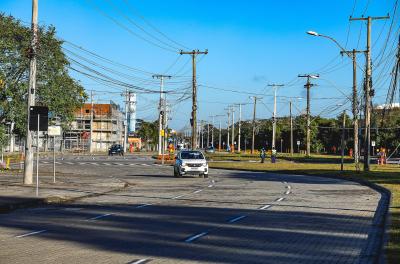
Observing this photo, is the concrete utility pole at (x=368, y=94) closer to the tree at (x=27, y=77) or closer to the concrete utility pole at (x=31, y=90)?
the tree at (x=27, y=77)

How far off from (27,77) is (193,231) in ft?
87.5

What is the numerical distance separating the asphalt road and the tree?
15381 millimetres

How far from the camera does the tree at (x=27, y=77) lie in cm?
3681

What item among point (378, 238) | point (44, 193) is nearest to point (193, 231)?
point (378, 238)

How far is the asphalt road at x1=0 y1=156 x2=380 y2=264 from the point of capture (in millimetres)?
10906

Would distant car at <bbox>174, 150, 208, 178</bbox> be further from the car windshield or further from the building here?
the building

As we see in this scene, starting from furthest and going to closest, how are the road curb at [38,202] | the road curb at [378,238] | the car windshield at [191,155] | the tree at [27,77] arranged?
the car windshield at [191,155]
the tree at [27,77]
the road curb at [38,202]
the road curb at [378,238]

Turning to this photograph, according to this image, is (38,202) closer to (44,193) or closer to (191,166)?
(44,193)

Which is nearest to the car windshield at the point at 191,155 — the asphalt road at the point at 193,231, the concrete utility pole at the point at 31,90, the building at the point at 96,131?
the concrete utility pole at the point at 31,90

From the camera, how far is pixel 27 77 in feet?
126

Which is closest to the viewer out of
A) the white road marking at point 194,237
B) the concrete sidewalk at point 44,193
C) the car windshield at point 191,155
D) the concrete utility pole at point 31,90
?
the white road marking at point 194,237

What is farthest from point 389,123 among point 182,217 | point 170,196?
point 182,217

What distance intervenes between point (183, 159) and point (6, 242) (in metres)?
29.4

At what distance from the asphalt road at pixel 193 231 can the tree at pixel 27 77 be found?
15.4 m
